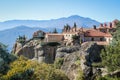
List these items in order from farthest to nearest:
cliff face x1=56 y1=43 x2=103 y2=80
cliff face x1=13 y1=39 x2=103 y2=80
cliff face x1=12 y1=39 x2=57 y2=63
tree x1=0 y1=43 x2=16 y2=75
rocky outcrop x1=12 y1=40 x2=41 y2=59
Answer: rocky outcrop x1=12 y1=40 x2=41 y2=59, cliff face x1=12 y1=39 x2=57 y2=63, cliff face x1=13 y1=39 x2=103 y2=80, cliff face x1=56 y1=43 x2=103 y2=80, tree x1=0 y1=43 x2=16 y2=75

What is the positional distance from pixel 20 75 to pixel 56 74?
16.7m

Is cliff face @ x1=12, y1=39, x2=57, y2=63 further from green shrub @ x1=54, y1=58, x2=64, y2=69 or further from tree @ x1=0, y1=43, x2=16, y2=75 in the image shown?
tree @ x1=0, y1=43, x2=16, y2=75

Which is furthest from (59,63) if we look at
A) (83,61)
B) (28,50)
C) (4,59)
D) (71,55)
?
(4,59)

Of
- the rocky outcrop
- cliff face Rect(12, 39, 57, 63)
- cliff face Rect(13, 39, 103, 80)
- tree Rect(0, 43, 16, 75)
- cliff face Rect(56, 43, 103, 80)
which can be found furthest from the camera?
the rocky outcrop

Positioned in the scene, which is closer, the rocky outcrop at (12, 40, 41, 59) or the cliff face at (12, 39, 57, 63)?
the cliff face at (12, 39, 57, 63)

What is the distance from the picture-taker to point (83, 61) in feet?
230

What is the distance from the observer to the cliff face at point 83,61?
216ft

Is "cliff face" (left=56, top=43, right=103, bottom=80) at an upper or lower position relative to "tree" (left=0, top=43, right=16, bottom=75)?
lower

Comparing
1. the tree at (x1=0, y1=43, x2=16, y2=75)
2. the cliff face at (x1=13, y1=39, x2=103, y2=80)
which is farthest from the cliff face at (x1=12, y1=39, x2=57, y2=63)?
the tree at (x1=0, y1=43, x2=16, y2=75)

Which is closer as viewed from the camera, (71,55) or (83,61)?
(83,61)

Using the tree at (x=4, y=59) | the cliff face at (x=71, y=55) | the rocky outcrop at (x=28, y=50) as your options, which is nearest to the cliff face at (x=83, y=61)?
the cliff face at (x=71, y=55)

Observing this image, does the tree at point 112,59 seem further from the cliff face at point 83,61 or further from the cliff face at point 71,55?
the cliff face at point 83,61

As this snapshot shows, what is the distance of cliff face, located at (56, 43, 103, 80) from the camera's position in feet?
216

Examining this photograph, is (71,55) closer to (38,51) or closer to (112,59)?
(112,59)
